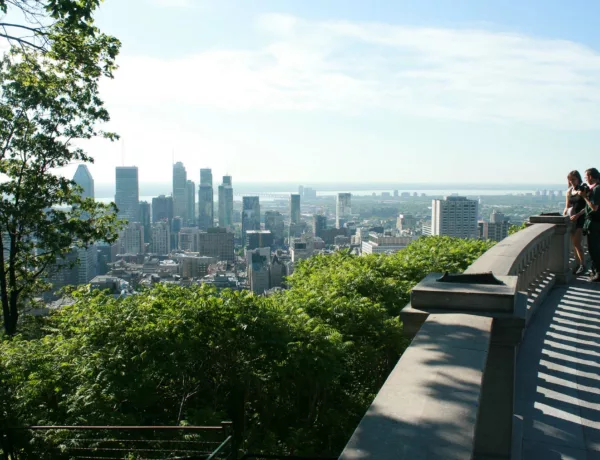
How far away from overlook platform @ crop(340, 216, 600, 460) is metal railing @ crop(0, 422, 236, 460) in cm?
203

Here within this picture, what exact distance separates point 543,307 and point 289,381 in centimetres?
409

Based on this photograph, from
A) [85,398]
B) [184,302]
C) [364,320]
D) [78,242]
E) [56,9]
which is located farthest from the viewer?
[78,242]

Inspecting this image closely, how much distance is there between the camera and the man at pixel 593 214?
893 cm

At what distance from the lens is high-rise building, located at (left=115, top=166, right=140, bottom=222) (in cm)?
16150

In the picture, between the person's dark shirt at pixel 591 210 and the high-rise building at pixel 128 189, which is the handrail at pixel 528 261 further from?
the high-rise building at pixel 128 189

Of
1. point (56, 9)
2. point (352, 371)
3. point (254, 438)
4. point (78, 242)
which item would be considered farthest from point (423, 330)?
point (78, 242)

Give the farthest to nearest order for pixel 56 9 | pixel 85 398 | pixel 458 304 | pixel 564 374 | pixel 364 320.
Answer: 1. pixel 56 9
2. pixel 364 320
3. pixel 564 374
4. pixel 85 398
5. pixel 458 304

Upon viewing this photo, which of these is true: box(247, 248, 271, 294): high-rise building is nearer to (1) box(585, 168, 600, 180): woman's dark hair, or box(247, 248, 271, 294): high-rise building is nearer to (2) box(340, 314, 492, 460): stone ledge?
(1) box(585, 168, 600, 180): woman's dark hair

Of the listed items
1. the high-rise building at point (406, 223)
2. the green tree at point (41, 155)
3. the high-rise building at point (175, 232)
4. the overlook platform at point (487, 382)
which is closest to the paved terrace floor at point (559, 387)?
the overlook platform at point (487, 382)

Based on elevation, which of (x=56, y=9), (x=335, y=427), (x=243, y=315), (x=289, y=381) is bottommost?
(x=335, y=427)

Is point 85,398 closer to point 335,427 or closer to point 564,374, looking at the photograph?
point 335,427

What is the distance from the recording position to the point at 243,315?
232 inches

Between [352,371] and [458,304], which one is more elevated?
[458,304]

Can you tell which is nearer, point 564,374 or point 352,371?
point 564,374
